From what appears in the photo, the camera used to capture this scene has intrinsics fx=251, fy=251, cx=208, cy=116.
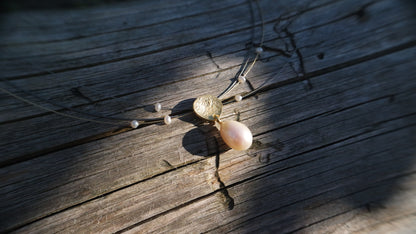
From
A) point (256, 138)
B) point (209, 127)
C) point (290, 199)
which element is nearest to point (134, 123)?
point (209, 127)

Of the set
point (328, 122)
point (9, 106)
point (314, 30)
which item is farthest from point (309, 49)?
point (9, 106)

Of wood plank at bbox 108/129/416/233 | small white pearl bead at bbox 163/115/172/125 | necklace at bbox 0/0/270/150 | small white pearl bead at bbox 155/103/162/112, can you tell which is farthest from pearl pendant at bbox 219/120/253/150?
small white pearl bead at bbox 155/103/162/112

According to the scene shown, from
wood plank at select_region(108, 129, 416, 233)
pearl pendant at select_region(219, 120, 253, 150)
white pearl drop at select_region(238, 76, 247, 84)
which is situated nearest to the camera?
wood plank at select_region(108, 129, 416, 233)

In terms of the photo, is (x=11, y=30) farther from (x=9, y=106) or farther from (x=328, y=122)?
(x=328, y=122)

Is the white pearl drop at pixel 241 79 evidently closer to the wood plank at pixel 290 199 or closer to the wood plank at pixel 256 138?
the wood plank at pixel 256 138

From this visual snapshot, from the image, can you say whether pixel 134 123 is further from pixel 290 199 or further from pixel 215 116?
pixel 290 199

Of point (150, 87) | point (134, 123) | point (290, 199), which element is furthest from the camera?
point (150, 87)

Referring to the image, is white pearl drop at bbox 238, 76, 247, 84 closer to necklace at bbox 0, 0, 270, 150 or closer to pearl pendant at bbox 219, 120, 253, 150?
necklace at bbox 0, 0, 270, 150
